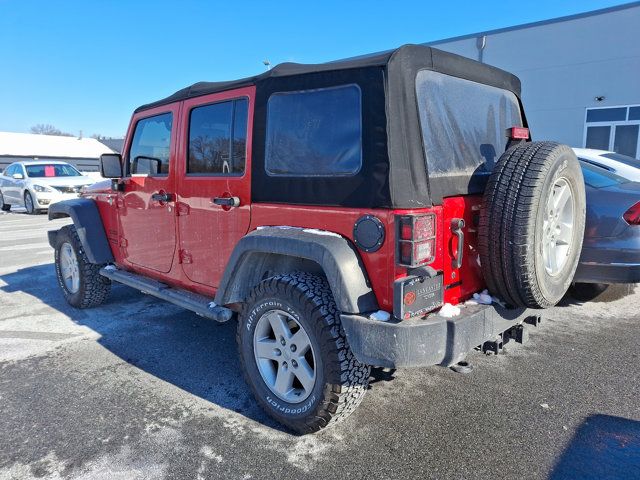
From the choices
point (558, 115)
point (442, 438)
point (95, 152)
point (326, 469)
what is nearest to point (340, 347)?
point (326, 469)

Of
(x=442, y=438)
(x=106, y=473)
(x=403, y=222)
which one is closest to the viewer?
(x=403, y=222)

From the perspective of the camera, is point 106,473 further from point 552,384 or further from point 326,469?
point 552,384

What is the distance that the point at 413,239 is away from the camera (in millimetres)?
2238

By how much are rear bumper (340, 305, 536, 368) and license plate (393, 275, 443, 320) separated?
6cm

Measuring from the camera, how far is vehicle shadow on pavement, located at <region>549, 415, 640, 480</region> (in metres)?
2.37

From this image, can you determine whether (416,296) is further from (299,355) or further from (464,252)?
(299,355)

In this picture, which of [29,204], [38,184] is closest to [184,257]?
[38,184]

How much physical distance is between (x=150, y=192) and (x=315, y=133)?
1933 millimetres

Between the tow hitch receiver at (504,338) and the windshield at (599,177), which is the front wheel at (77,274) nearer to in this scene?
the tow hitch receiver at (504,338)

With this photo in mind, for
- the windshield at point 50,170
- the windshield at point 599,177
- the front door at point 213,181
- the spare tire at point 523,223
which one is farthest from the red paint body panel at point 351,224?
the windshield at point 50,170

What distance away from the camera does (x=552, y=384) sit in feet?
10.9

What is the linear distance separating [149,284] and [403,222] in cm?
262

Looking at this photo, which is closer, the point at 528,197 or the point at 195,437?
the point at 528,197

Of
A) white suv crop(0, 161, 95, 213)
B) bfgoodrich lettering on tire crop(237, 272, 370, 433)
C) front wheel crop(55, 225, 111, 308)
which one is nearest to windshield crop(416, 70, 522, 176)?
bfgoodrich lettering on tire crop(237, 272, 370, 433)
